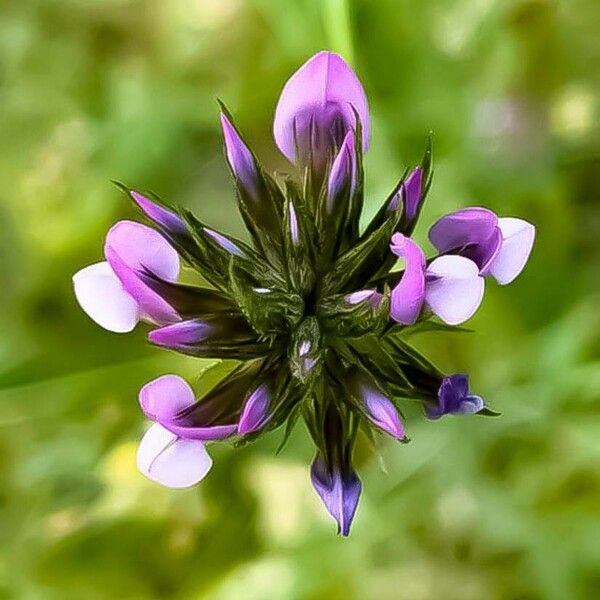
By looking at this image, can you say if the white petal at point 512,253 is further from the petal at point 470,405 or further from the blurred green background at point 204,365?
the blurred green background at point 204,365

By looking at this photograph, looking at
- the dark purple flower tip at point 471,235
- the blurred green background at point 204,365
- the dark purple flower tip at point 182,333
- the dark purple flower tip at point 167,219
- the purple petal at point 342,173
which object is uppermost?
the purple petal at point 342,173

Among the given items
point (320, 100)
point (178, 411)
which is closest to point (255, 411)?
point (178, 411)

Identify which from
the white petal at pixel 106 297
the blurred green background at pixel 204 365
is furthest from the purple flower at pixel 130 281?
the blurred green background at pixel 204 365

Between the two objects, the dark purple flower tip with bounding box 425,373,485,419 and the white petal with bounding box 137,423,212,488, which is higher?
the dark purple flower tip with bounding box 425,373,485,419

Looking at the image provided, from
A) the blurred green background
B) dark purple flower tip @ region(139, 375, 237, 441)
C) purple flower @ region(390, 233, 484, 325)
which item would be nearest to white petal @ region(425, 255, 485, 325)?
purple flower @ region(390, 233, 484, 325)

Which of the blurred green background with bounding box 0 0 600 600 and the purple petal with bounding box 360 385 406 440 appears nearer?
the purple petal with bounding box 360 385 406 440

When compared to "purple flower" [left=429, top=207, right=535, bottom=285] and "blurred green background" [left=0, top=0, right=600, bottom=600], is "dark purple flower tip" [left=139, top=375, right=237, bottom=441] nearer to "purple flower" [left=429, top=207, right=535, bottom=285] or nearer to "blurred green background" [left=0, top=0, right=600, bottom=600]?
"purple flower" [left=429, top=207, right=535, bottom=285]

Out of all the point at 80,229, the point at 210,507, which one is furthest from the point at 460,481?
the point at 80,229

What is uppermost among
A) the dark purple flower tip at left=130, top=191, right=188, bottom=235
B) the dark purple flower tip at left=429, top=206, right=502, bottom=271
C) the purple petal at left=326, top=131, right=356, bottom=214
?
the purple petal at left=326, top=131, right=356, bottom=214
